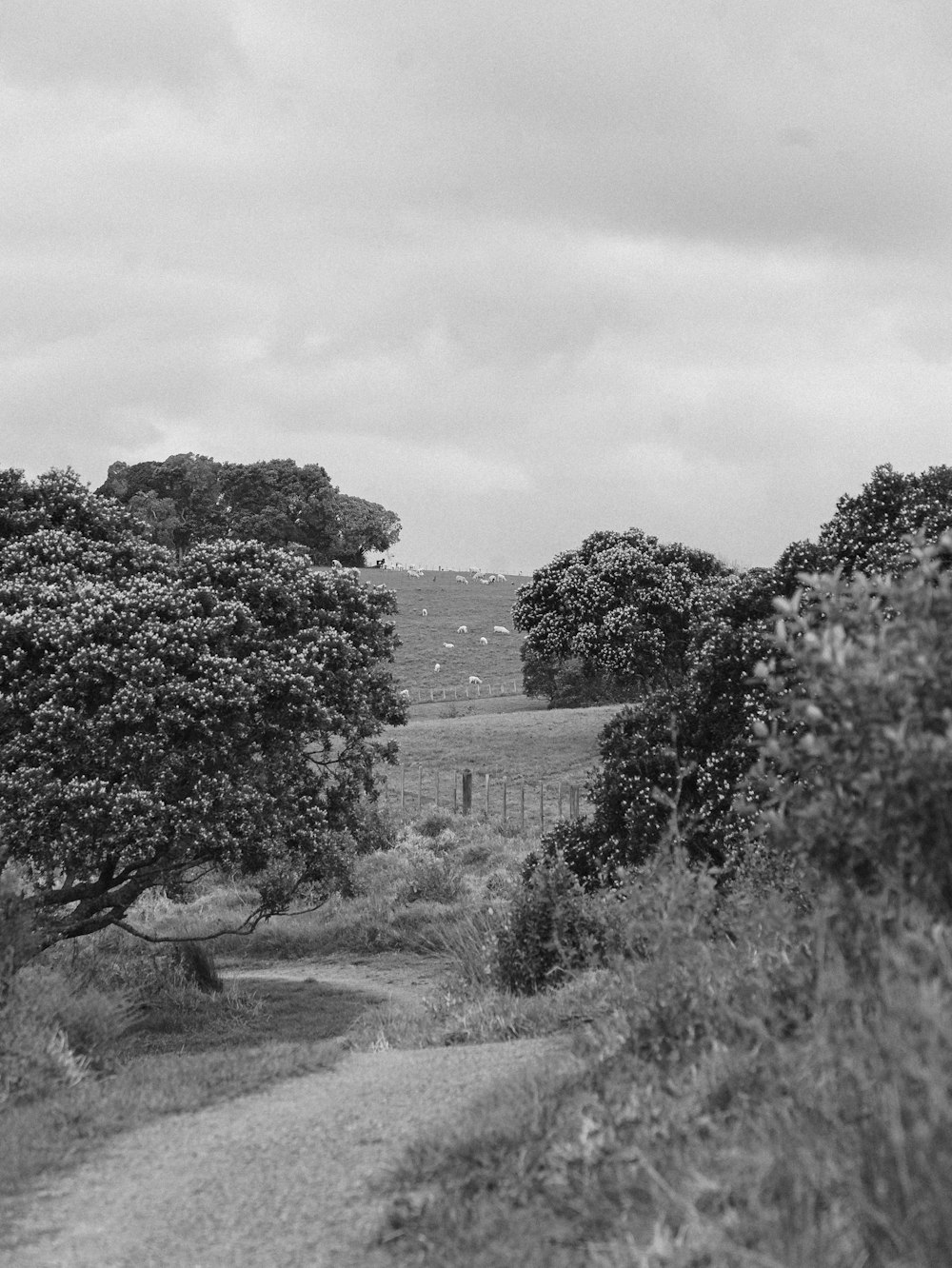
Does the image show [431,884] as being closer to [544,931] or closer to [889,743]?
[544,931]

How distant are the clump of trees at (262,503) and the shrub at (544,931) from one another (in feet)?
247

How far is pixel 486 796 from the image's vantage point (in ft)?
141

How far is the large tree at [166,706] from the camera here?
1812cm

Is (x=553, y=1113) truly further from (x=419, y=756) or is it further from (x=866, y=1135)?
(x=419, y=756)

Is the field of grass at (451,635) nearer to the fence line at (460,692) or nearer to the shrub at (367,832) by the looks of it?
the fence line at (460,692)

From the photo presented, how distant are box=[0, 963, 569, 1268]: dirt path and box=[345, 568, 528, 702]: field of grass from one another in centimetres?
5348

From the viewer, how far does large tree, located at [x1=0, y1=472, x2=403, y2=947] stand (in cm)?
1812

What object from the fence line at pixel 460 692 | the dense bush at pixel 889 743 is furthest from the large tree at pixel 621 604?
the dense bush at pixel 889 743

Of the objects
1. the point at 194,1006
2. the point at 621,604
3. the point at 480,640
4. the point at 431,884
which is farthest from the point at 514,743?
the point at 480,640

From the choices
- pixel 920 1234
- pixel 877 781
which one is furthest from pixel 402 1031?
pixel 920 1234

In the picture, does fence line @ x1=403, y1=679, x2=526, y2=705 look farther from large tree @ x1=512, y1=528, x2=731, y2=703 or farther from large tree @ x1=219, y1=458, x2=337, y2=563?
large tree @ x1=219, y1=458, x2=337, y2=563

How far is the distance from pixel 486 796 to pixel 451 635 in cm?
4355

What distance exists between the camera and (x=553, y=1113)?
7691 millimetres

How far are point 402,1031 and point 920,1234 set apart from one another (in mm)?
8918
